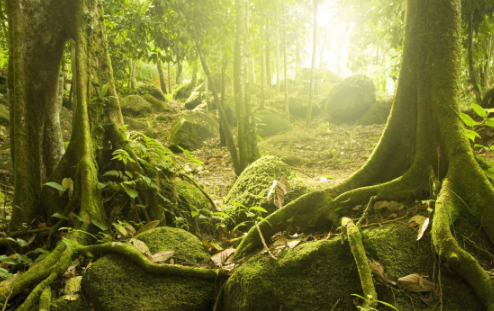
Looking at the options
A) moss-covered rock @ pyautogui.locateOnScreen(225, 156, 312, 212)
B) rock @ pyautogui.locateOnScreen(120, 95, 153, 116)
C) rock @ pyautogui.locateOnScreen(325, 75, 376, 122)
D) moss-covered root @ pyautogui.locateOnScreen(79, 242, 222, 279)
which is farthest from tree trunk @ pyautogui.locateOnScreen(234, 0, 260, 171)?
rock @ pyautogui.locateOnScreen(120, 95, 153, 116)

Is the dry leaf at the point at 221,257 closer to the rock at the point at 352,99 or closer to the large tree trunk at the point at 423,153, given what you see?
the large tree trunk at the point at 423,153

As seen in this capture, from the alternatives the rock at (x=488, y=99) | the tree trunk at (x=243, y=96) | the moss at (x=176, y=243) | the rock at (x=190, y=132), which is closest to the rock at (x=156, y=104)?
the rock at (x=190, y=132)

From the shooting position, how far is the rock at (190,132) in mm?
11406

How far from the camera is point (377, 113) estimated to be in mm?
14758

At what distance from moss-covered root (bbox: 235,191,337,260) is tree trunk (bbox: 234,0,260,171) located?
409 cm

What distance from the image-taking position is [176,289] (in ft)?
7.63

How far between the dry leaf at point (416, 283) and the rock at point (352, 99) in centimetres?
1434

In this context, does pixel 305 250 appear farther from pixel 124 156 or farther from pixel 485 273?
pixel 124 156

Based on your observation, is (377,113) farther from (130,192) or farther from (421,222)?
(130,192)

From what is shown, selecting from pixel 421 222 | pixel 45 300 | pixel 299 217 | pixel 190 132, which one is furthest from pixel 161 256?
pixel 190 132

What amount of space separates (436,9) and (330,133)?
36.0ft

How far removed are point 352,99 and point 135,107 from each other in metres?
10.9

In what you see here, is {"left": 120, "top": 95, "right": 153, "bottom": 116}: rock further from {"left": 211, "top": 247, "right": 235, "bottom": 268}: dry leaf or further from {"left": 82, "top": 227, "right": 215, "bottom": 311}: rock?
{"left": 82, "top": 227, "right": 215, "bottom": 311}: rock

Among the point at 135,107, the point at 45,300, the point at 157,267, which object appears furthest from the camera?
the point at 135,107
